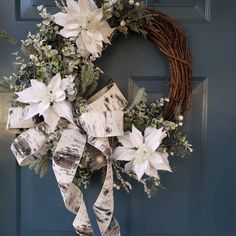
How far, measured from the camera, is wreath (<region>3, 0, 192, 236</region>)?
3.26 ft

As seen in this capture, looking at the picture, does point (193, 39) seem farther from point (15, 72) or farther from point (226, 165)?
point (15, 72)

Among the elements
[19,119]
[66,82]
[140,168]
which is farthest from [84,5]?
[140,168]

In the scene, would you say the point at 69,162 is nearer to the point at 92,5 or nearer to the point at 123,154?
the point at 123,154

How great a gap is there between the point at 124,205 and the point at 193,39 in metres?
0.56

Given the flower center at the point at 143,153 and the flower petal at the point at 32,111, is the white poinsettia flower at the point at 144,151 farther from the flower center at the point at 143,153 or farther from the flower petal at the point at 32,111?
the flower petal at the point at 32,111

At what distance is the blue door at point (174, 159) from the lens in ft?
3.95

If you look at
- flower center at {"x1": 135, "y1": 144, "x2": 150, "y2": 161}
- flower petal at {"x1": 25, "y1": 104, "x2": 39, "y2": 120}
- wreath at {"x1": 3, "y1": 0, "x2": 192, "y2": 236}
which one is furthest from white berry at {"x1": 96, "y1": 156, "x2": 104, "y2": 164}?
flower petal at {"x1": 25, "y1": 104, "x2": 39, "y2": 120}

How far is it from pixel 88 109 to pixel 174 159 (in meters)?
0.37

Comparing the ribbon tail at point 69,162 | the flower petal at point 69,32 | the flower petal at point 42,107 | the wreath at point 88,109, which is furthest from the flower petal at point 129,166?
the flower petal at point 69,32

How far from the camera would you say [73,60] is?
40.8 inches

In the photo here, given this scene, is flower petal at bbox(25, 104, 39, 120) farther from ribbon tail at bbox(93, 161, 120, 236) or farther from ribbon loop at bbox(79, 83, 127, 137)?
ribbon tail at bbox(93, 161, 120, 236)

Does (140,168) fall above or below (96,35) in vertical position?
below

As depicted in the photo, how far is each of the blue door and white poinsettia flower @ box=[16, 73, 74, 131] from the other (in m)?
0.26

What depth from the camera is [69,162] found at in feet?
3.23
